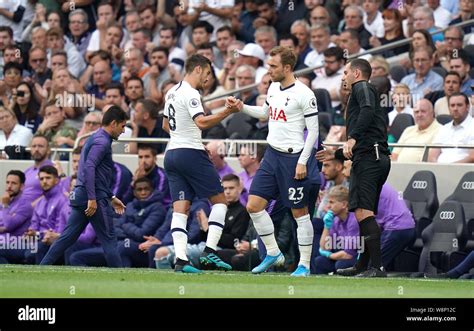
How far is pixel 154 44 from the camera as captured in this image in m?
25.5

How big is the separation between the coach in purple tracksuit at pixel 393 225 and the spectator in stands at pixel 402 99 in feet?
9.83

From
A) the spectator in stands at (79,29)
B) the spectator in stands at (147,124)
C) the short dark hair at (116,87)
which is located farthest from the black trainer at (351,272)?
the spectator in stands at (79,29)

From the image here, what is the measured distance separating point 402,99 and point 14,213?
18.7 feet

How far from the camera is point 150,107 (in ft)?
70.5

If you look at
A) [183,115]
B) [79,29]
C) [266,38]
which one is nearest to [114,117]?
[183,115]

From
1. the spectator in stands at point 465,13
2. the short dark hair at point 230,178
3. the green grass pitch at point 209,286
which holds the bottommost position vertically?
the green grass pitch at point 209,286

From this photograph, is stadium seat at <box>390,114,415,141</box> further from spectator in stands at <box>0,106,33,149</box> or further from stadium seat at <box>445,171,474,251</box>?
spectator in stands at <box>0,106,33,149</box>

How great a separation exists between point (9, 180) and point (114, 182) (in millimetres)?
1581

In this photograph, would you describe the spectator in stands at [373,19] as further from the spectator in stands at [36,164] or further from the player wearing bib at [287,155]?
the player wearing bib at [287,155]

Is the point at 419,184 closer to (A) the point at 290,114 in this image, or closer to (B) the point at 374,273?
(B) the point at 374,273

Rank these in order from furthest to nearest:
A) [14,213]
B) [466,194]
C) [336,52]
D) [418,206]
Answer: [336,52], [14,213], [418,206], [466,194]

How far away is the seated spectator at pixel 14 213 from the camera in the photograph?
20.5 m

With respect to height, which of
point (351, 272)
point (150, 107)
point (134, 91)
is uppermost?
point (134, 91)

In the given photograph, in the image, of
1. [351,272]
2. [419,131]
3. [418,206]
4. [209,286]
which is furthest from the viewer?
[419,131]
